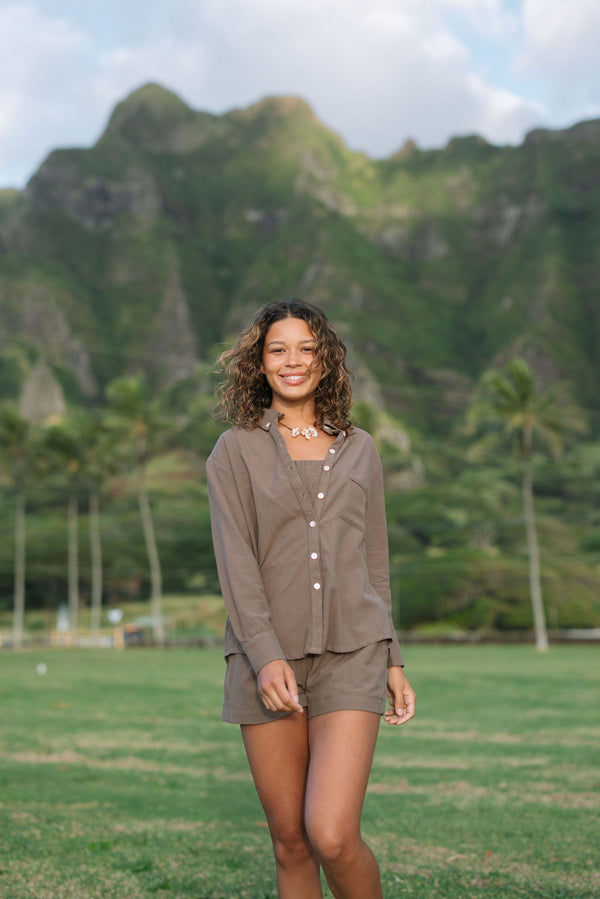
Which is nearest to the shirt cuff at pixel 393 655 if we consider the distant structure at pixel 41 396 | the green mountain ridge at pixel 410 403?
the green mountain ridge at pixel 410 403

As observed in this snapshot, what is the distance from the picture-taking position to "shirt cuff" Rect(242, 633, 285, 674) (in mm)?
3514

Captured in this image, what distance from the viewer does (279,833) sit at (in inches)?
143

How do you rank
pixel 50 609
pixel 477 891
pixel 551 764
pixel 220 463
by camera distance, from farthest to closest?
pixel 50 609 → pixel 551 764 → pixel 477 891 → pixel 220 463

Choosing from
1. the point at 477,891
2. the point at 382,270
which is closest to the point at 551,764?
the point at 477,891

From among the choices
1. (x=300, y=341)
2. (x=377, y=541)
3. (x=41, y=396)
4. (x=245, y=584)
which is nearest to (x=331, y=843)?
(x=245, y=584)

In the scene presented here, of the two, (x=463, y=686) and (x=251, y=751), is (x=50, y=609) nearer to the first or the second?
(x=463, y=686)

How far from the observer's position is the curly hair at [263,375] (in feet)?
13.5

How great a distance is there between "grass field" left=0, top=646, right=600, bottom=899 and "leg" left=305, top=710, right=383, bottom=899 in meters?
1.98

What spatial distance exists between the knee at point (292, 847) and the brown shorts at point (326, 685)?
1.34 feet

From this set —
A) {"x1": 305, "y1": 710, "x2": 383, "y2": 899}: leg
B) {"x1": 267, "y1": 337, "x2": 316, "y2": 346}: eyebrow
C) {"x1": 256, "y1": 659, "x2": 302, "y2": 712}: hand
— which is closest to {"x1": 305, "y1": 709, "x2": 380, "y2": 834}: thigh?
{"x1": 305, "y1": 710, "x2": 383, "y2": 899}: leg

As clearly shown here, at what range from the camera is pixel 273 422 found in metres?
3.97

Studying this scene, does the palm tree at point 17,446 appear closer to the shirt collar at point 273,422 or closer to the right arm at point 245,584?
the shirt collar at point 273,422

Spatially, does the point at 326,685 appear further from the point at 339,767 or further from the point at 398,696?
the point at 398,696

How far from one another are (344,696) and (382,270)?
197990 mm
